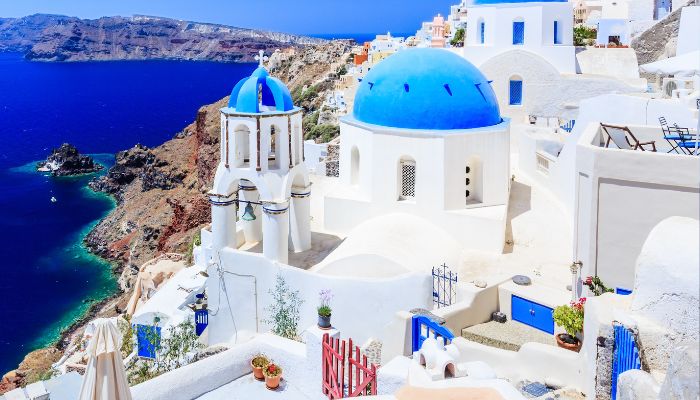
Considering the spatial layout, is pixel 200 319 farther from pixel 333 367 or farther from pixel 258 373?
pixel 333 367

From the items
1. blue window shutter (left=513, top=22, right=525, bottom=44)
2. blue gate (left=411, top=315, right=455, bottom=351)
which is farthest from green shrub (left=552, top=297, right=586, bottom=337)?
blue window shutter (left=513, top=22, right=525, bottom=44)

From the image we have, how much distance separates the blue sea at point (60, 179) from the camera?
32.3 m

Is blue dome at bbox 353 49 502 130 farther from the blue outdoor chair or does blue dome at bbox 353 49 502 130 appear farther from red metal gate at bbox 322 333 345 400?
red metal gate at bbox 322 333 345 400

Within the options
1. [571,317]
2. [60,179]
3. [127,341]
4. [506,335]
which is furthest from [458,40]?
[60,179]

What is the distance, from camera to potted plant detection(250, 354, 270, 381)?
10.2 m

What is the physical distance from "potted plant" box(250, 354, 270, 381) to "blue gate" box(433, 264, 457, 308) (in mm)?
4184

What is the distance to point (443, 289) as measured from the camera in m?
13.6

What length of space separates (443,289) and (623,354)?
6235mm

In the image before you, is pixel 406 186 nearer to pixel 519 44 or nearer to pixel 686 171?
pixel 686 171

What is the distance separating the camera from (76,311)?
104 ft

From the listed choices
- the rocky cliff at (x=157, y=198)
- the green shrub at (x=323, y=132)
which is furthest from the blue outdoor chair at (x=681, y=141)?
the green shrub at (x=323, y=132)

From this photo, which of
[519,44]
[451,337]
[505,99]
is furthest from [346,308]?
[519,44]

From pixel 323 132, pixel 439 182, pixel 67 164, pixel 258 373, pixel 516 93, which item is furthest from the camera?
pixel 67 164

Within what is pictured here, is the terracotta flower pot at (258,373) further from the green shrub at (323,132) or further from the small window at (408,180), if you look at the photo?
the green shrub at (323,132)
